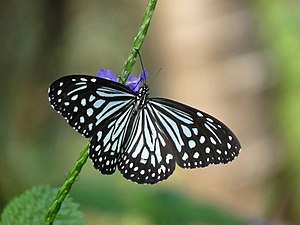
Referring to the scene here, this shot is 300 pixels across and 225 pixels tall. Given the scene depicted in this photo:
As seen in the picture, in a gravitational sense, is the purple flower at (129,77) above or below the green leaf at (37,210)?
above

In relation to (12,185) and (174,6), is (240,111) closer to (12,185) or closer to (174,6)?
(174,6)

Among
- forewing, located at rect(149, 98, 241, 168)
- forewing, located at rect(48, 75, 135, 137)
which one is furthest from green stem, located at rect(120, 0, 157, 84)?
forewing, located at rect(149, 98, 241, 168)

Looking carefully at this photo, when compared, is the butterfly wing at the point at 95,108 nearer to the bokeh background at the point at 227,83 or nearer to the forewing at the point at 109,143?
the forewing at the point at 109,143

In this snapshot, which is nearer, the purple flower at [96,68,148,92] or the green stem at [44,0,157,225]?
the green stem at [44,0,157,225]

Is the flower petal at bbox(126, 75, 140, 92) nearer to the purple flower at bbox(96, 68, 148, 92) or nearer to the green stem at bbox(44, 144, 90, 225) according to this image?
the purple flower at bbox(96, 68, 148, 92)

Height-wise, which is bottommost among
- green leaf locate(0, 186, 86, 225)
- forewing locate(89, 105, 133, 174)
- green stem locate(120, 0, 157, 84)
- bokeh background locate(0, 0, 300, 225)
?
green leaf locate(0, 186, 86, 225)

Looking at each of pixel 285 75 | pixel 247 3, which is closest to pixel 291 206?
pixel 285 75

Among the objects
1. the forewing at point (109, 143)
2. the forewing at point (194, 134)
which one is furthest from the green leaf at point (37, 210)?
the forewing at point (194, 134)
